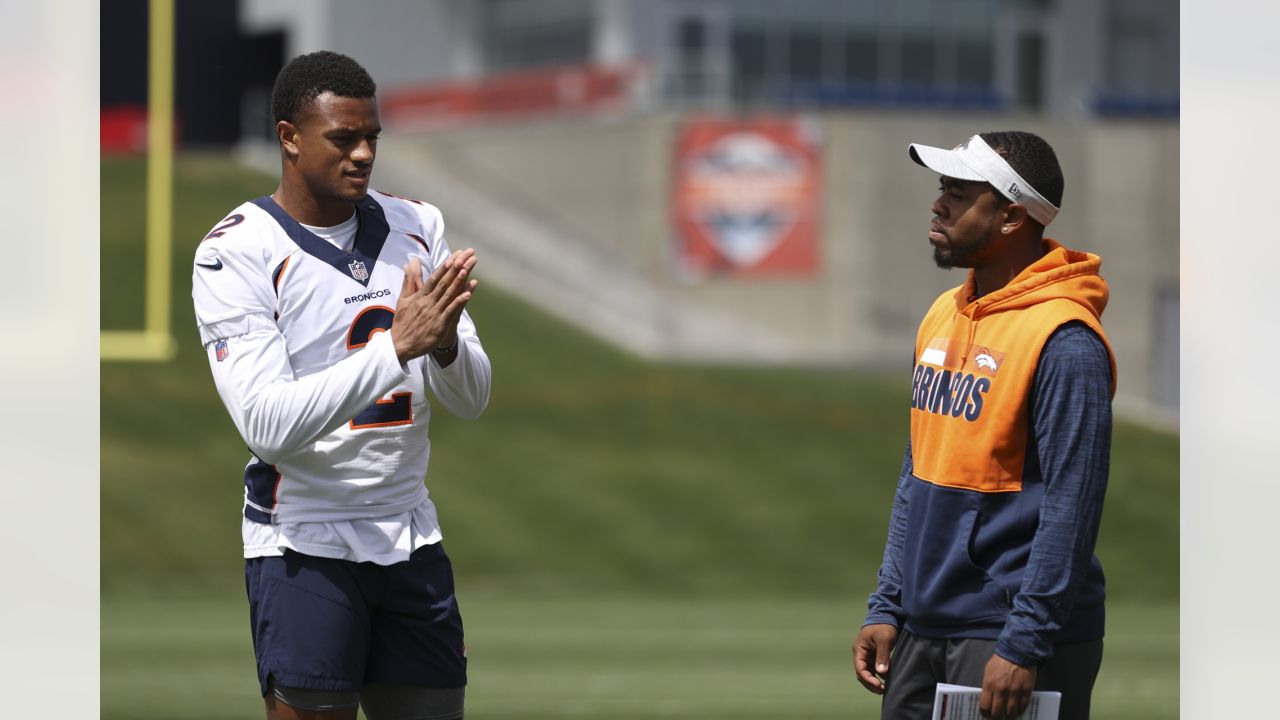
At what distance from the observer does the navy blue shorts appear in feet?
9.94

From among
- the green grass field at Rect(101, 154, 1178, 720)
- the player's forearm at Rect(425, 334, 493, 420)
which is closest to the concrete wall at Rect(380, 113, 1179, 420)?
the green grass field at Rect(101, 154, 1178, 720)

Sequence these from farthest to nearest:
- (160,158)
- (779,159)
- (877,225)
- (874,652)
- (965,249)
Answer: (779,159) → (877,225) → (160,158) → (874,652) → (965,249)

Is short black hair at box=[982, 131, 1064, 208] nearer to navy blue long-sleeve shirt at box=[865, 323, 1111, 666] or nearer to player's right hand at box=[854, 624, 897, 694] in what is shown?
navy blue long-sleeve shirt at box=[865, 323, 1111, 666]

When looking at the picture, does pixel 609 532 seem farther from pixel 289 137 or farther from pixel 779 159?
pixel 289 137

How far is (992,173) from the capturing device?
296cm

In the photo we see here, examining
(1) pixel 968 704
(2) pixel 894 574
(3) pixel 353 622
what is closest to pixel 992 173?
(2) pixel 894 574

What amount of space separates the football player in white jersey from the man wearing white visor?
33.6 inches

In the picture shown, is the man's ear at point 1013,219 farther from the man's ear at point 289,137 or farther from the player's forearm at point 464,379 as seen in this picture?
the man's ear at point 289,137

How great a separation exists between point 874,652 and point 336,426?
3.62 ft

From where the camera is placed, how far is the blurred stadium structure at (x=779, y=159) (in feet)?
79.3

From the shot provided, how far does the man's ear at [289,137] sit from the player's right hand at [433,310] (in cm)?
40

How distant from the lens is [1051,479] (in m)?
2.81

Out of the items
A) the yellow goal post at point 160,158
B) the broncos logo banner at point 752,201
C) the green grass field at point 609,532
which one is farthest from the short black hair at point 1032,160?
the broncos logo banner at point 752,201
